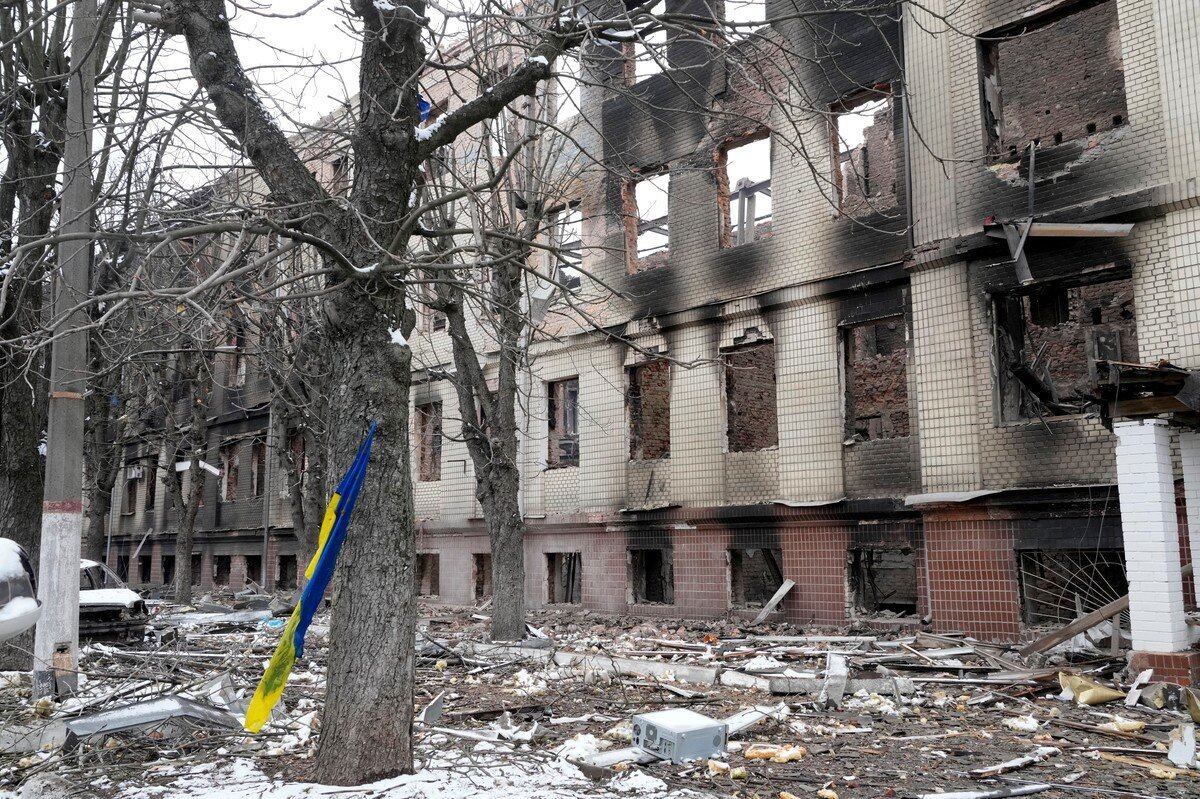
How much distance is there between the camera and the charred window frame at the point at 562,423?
19500 mm

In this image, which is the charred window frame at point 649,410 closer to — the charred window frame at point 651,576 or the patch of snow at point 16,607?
the charred window frame at point 651,576

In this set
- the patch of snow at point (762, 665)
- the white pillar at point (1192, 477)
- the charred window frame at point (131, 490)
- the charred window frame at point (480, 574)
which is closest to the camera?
the white pillar at point (1192, 477)

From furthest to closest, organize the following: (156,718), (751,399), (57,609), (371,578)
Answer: (751,399)
(57,609)
(156,718)
(371,578)

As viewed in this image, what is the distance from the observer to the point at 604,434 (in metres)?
17.9

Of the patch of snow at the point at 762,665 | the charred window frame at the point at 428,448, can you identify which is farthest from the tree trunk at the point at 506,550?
the charred window frame at the point at 428,448

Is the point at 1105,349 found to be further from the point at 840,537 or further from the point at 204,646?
the point at 204,646

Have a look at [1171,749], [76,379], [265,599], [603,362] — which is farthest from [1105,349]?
[265,599]

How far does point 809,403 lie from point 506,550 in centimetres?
567

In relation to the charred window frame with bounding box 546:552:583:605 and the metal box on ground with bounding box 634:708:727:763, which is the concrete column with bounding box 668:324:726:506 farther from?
the metal box on ground with bounding box 634:708:727:763

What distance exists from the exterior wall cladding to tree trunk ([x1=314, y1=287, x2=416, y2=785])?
2.89 meters

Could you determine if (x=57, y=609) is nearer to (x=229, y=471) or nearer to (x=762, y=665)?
(x=762, y=665)

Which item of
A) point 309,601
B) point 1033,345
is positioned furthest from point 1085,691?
point 309,601

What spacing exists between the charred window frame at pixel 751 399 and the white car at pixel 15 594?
12.6m

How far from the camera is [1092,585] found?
11367mm
